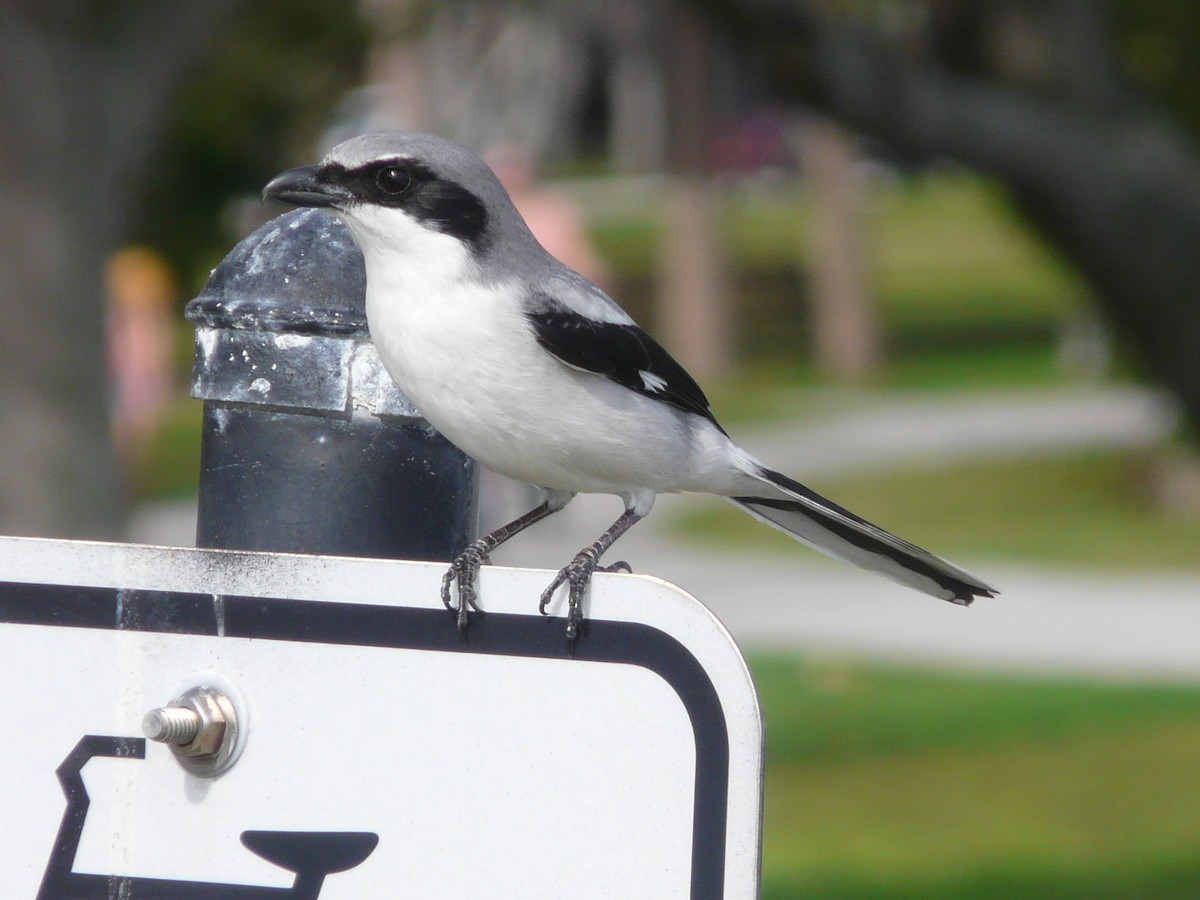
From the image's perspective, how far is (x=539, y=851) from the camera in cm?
155

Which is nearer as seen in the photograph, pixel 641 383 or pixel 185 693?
pixel 185 693

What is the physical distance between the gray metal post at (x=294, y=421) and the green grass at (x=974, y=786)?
4007 millimetres

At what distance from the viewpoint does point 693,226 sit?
1969cm

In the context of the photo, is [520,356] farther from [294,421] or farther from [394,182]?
[294,421]

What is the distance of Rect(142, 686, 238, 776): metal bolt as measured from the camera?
5.18 ft

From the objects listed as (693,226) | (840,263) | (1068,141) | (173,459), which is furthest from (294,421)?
(840,263)

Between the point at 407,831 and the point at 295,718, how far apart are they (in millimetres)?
154

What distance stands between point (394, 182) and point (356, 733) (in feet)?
3.69

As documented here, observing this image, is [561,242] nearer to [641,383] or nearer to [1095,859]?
[1095,859]

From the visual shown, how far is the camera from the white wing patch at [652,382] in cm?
271

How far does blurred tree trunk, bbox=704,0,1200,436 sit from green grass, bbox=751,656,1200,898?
1.72m

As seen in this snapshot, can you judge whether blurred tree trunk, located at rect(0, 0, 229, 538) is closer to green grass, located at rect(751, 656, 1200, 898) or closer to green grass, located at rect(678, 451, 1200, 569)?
green grass, located at rect(751, 656, 1200, 898)

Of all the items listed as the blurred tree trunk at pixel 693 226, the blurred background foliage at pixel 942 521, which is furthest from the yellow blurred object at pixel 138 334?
the blurred tree trunk at pixel 693 226

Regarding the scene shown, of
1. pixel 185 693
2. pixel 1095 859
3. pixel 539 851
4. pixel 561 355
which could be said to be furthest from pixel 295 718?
pixel 1095 859
